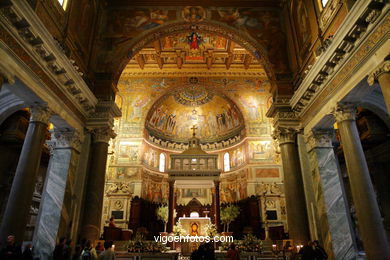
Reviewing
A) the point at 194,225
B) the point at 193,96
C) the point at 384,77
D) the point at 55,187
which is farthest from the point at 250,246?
the point at 193,96

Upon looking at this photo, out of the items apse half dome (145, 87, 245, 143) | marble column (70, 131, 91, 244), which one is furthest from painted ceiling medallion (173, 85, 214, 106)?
marble column (70, 131, 91, 244)

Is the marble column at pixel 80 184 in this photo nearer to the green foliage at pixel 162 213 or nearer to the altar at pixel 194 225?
the altar at pixel 194 225

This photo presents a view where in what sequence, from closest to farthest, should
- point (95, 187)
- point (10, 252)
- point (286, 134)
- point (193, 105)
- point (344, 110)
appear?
point (10, 252)
point (344, 110)
point (95, 187)
point (286, 134)
point (193, 105)

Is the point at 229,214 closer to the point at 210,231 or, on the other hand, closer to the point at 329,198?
the point at 210,231

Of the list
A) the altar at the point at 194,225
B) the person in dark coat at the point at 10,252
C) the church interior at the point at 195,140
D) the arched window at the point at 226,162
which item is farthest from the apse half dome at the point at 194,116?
the person in dark coat at the point at 10,252

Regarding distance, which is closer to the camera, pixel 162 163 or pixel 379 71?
pixel 379 71

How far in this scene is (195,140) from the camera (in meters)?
20.0

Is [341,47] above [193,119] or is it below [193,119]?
below

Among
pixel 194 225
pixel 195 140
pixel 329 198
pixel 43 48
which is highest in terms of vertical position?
pixel 195 140

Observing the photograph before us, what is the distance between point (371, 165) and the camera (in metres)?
13.7

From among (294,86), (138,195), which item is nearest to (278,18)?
(294,86)

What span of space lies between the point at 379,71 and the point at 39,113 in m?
9.70

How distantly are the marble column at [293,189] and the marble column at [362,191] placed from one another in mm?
2927

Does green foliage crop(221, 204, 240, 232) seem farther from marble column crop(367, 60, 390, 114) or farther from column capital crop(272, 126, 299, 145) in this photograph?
marble column crop(367, 60, 390, 114)
